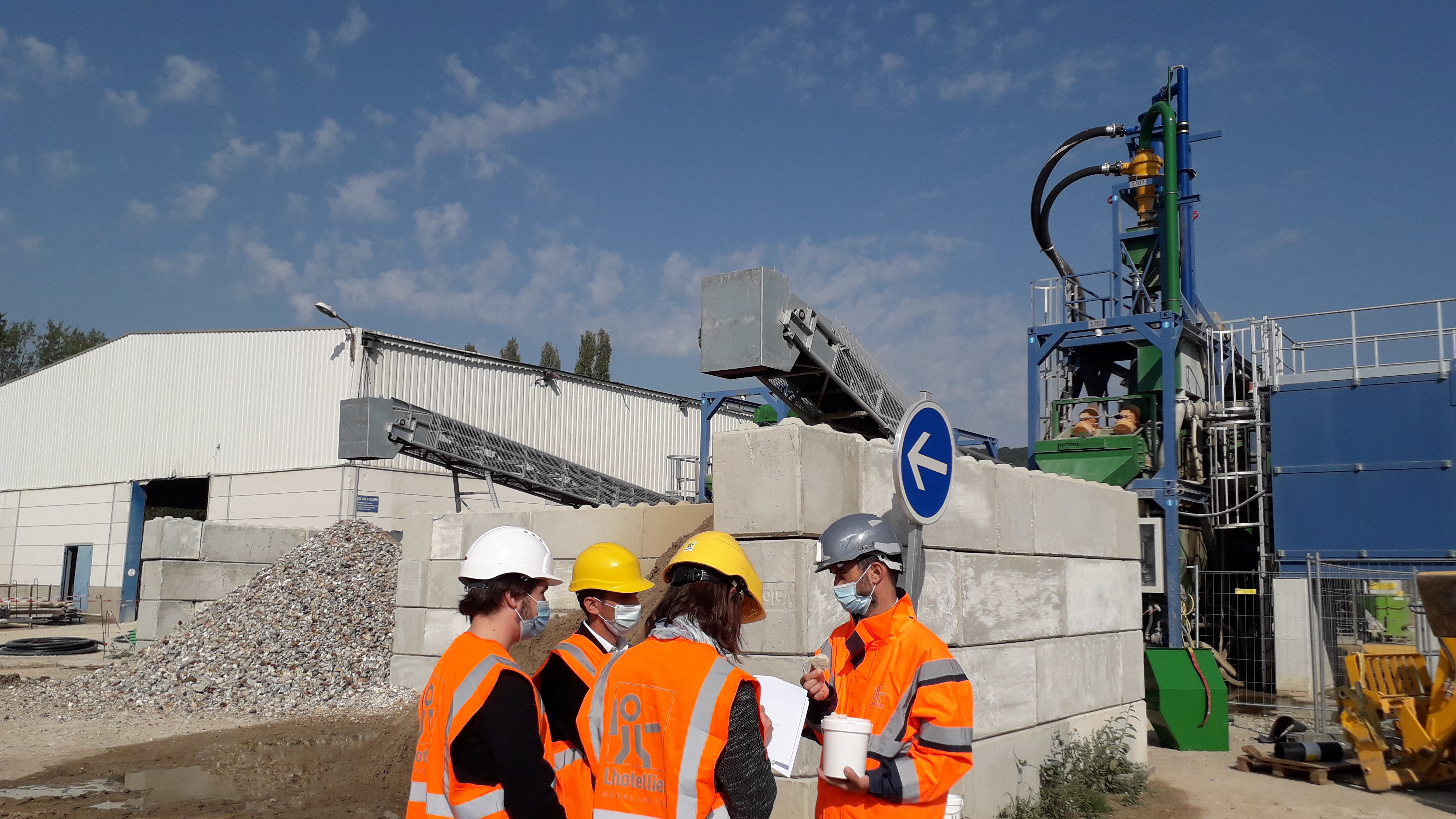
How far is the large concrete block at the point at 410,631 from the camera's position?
10.9m

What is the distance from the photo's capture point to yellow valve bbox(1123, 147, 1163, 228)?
19.0m

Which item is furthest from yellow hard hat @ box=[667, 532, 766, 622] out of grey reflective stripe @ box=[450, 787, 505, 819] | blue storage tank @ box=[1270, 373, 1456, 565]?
blue storage tank @ box=[1270, 373, 1456, 565]

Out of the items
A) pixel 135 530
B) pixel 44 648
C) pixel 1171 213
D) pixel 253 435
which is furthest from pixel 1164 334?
pixel 135 530

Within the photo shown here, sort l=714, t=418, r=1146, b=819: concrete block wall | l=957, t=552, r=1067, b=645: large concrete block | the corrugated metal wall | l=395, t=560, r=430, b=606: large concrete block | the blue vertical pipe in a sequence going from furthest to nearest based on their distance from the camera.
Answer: the blue vertical pipe
the corrugated metal wall
l=395, t=560, r=430, b=606: large concrete block
l=957, t=552, r=1067, b=645: large concrete block
l=714, t=418, r=1146, b=819: concrete block wall

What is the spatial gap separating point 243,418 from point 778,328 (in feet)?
83.0

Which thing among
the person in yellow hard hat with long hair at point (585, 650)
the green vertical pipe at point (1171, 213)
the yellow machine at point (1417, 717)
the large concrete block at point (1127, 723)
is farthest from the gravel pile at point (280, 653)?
the green vertical pipe at point (1171, 213)

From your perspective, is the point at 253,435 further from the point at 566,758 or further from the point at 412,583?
the point at 566,758

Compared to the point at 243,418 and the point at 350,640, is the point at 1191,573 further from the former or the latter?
the point at 243,418

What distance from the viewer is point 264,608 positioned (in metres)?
15.0

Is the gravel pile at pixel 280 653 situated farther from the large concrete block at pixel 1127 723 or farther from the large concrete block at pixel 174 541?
the large concrete block at pixel 1127 723

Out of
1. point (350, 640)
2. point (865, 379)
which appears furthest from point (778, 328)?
point (350, 640)

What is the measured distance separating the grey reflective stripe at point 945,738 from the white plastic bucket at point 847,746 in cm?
22

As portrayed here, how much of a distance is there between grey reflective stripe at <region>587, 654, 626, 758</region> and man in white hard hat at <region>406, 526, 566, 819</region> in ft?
0.45

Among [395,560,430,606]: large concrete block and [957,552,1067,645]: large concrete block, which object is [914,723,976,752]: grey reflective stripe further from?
[395,560,430,606]: large concrete block
